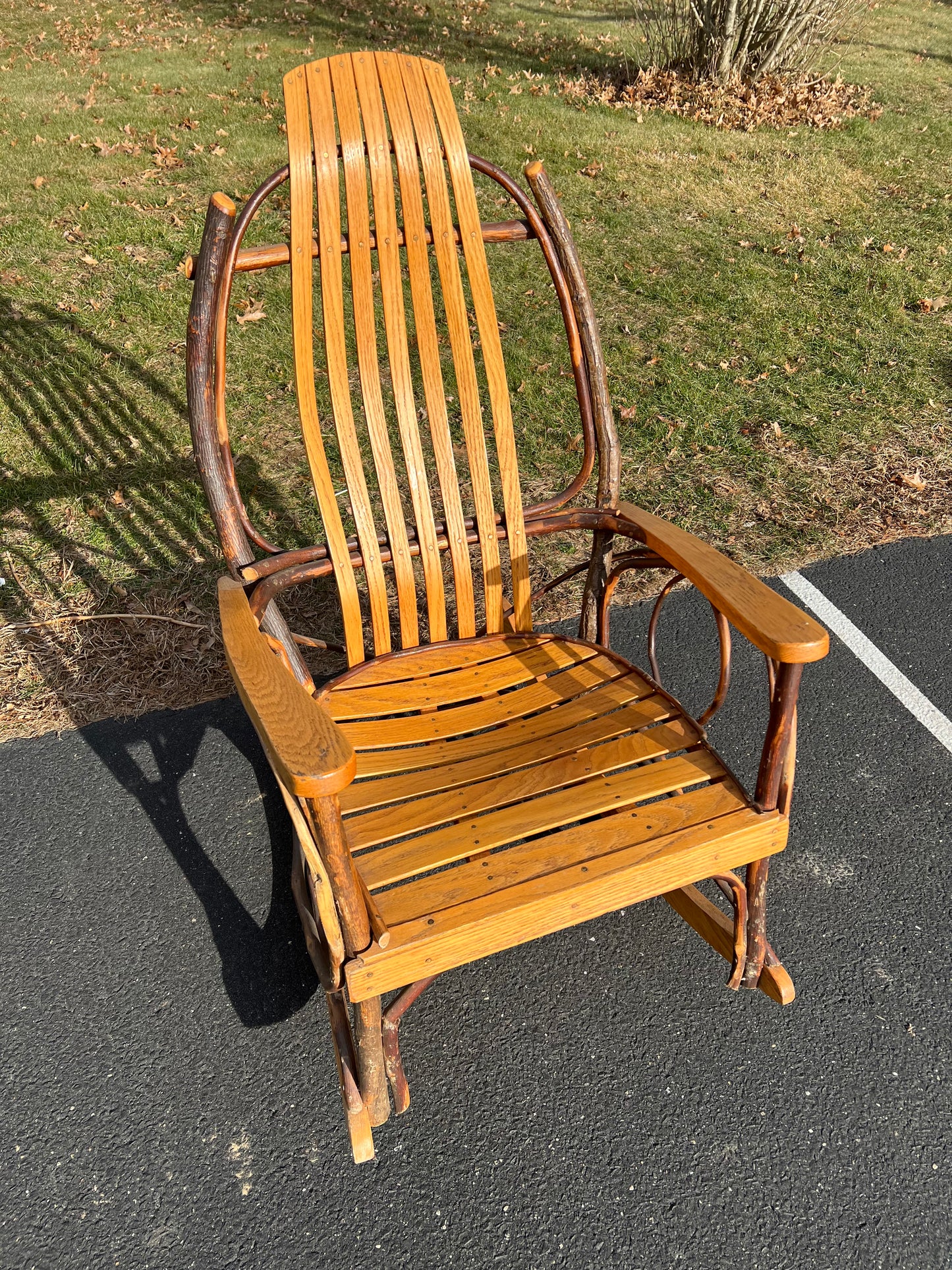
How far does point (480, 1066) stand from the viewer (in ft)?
6.35

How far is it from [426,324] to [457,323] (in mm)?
72

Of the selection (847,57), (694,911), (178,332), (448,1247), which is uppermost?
(847,57)

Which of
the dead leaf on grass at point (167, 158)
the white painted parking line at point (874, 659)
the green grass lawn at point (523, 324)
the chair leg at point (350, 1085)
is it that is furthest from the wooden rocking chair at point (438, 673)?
the dead leaf on grass at point (167, 158)

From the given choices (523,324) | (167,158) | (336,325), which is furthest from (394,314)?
(167,158)

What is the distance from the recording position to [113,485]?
3.63m

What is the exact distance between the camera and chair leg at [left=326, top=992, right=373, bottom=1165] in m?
1.68

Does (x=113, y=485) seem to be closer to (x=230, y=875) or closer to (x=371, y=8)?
(x=230, y=875)

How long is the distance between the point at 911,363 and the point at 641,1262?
3.92m

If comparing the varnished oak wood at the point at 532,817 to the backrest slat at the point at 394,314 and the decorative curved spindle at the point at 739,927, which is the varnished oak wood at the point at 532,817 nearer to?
the decorative curved spindle at the point at 739,927

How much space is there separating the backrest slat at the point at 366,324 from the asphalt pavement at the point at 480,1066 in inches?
30.5

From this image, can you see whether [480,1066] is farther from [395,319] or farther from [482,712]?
[395,319]

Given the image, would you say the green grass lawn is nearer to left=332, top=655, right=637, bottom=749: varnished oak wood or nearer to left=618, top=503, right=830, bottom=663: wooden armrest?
left=332, top=655, right=637, bottom=749: varnished oak wood

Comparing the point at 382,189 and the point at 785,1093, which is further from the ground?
the point at 382,189

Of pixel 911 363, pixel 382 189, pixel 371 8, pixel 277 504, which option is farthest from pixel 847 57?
pixel 382 189
